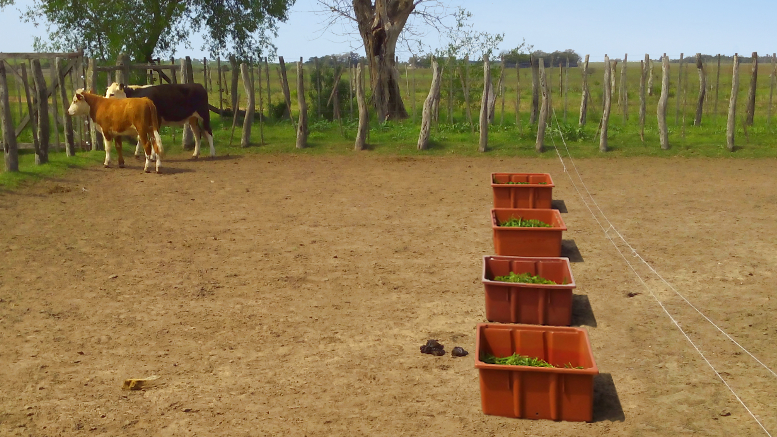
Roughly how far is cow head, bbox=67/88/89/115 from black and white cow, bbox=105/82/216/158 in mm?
639

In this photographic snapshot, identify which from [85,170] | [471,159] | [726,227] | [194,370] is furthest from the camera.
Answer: [471,159]

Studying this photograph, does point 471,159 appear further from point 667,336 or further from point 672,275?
point 667,336

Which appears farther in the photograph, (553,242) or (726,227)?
(726,227)

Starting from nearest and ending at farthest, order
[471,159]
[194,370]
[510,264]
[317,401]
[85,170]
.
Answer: [317,401], [194,370], [510,264], [85,170], [471,159]

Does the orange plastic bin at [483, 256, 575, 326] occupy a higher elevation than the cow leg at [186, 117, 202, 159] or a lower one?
lower

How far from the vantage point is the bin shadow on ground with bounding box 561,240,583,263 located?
7.39 meters

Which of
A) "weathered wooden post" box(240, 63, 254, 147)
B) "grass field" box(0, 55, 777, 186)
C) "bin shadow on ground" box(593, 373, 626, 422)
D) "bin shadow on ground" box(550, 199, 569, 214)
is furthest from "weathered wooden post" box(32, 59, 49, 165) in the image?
"bin shadow on ground" box(593, 373, 626, 422)

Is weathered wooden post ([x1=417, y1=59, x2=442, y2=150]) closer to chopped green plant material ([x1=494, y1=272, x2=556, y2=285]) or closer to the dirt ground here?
the dirt ground

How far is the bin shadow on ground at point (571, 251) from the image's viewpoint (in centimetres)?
739

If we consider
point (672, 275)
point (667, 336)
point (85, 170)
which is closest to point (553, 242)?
point (672, 275)

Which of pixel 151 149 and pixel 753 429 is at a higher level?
pixel 151 149

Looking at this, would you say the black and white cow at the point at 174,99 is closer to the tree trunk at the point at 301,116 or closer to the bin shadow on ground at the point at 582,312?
the tree trunk at the point at 301,116

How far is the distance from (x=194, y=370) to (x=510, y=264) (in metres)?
2.60

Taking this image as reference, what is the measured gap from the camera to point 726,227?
8508 mm
